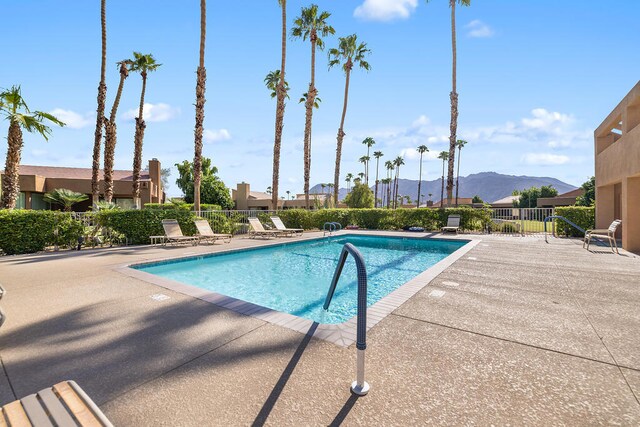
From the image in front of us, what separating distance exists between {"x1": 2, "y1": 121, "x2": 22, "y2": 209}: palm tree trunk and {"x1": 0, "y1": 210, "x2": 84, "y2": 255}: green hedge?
2.18m

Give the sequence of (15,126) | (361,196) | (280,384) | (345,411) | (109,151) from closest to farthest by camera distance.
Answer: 1. (345,411)
2. (280,384)
3. (15,126)
4. (109,151)
5. (361,196)

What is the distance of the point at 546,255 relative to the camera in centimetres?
888

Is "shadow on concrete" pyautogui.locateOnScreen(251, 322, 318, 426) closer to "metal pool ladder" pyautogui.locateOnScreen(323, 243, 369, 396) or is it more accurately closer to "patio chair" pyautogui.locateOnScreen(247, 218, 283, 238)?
"metal pool ladder" pyautogui.locateOnScreen(323, 243, 369, 396)

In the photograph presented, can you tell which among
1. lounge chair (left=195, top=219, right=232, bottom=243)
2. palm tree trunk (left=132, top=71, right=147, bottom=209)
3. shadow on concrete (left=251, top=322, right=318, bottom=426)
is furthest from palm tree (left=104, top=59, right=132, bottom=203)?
shadow on concrete (left=251, top=322, right=318, bottom=426)

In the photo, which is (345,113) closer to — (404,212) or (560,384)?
(404,212)

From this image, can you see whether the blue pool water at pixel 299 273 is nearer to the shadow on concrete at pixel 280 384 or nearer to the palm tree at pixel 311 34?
the shadow on concrete at pixel 280 384

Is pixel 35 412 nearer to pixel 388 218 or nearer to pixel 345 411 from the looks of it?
pixel 345 411

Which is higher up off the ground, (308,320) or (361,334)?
(361,334)

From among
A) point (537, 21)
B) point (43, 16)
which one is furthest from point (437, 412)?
point (43, 16)

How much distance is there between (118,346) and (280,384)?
1.88m

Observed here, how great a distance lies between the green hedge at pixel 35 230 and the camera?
921 cm

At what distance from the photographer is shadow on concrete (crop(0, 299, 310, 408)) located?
97.4 inches

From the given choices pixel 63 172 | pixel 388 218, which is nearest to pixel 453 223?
pixel 388 218

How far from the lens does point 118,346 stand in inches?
120
